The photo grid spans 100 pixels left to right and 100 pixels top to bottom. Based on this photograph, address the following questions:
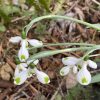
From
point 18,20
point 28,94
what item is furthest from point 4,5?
point 28,94

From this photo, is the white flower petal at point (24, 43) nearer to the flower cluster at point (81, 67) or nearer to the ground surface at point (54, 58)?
the flower cluster at point (81, 67)

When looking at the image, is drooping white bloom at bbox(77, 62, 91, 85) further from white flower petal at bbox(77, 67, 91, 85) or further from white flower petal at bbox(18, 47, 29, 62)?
white flower petal at bbox(18, 47, 29, 62)

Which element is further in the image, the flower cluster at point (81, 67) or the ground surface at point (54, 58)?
the ground surface at point (54, 58)

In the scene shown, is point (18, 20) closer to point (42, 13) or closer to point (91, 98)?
point (42, 13)

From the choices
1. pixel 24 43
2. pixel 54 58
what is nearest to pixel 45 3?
pixel 54 58

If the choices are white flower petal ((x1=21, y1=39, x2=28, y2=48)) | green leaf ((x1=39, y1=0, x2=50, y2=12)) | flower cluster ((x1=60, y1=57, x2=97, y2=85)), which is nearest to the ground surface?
green leaf ((x1=39, y1=0, x2=50, y2=12))

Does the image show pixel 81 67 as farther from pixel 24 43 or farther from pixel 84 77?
pixel 24 43

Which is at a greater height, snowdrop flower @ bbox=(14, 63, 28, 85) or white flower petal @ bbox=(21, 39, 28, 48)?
white flower petal @ bbox=(21, 39, 28, 48)

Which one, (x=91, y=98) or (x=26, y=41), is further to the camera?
(x=91, y=98)

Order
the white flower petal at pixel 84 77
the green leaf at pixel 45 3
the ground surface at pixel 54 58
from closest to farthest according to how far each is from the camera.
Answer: the white flower petal at pixel 84 77, the ground surface at pixel 54 58, the green leaf at pixel 45 3

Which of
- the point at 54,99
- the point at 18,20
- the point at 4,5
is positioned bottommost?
the point at 54,99

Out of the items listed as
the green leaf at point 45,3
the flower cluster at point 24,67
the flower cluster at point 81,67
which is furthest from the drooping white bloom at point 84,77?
the green leaf at point 45,3
